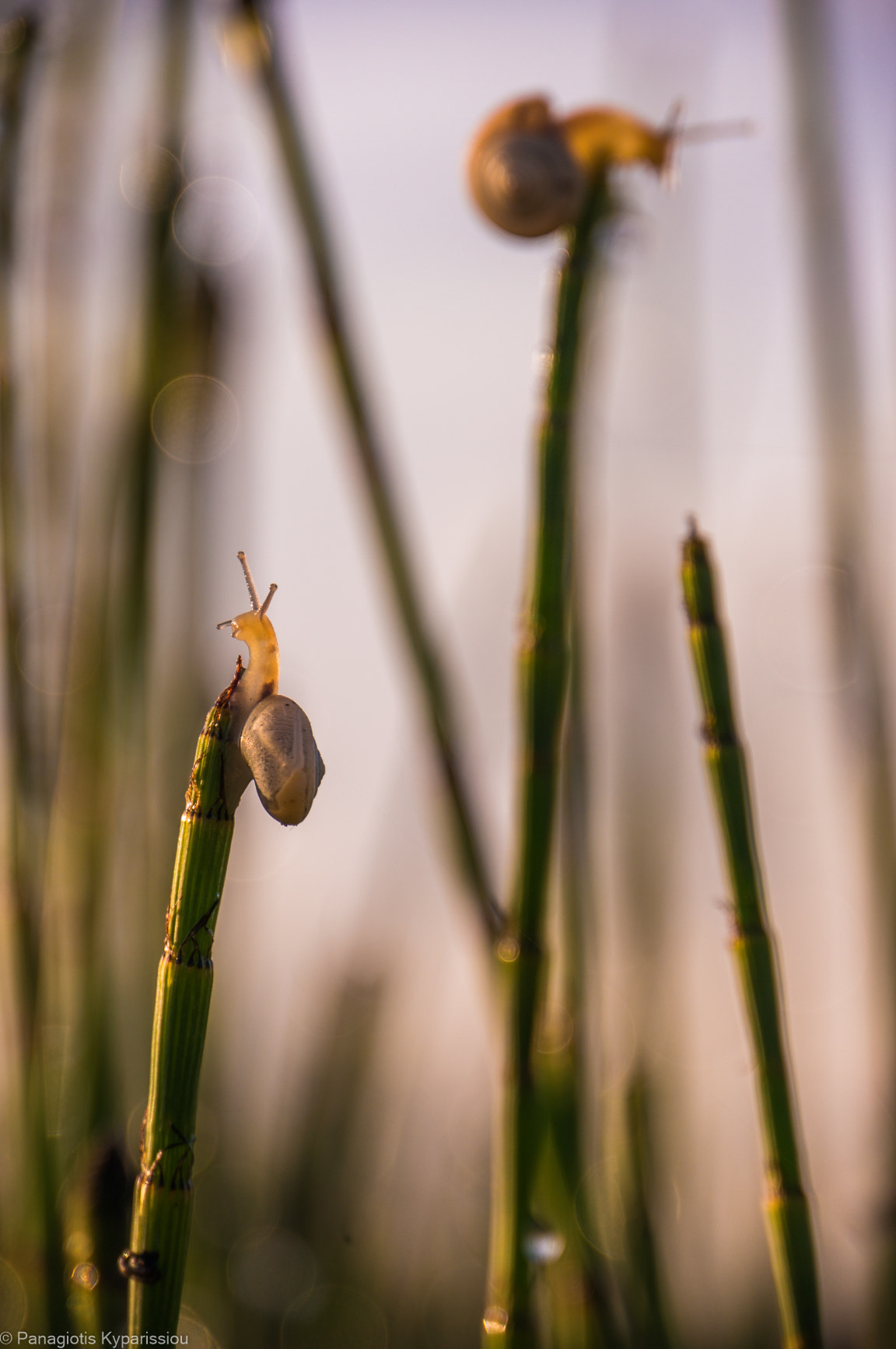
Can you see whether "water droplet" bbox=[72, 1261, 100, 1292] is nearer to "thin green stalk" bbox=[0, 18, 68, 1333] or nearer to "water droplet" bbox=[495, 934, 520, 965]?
"thin green stalk" bbox=[0, 18, 68, 1333]

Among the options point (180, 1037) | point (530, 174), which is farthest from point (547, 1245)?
point (530, 174)

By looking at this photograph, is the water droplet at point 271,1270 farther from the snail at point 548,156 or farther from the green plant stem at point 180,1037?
the snail at point 548,156

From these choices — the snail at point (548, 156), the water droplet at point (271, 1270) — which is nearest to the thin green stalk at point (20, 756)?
the snail at point (548, 156)

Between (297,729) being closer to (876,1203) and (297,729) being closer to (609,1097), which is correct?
(609,1097)

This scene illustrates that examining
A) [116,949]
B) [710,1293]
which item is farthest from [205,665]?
[710,1293]

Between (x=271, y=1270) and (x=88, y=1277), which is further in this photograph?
(x=271, y=1270)

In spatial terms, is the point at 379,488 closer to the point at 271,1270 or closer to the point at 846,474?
the point at 846,474
